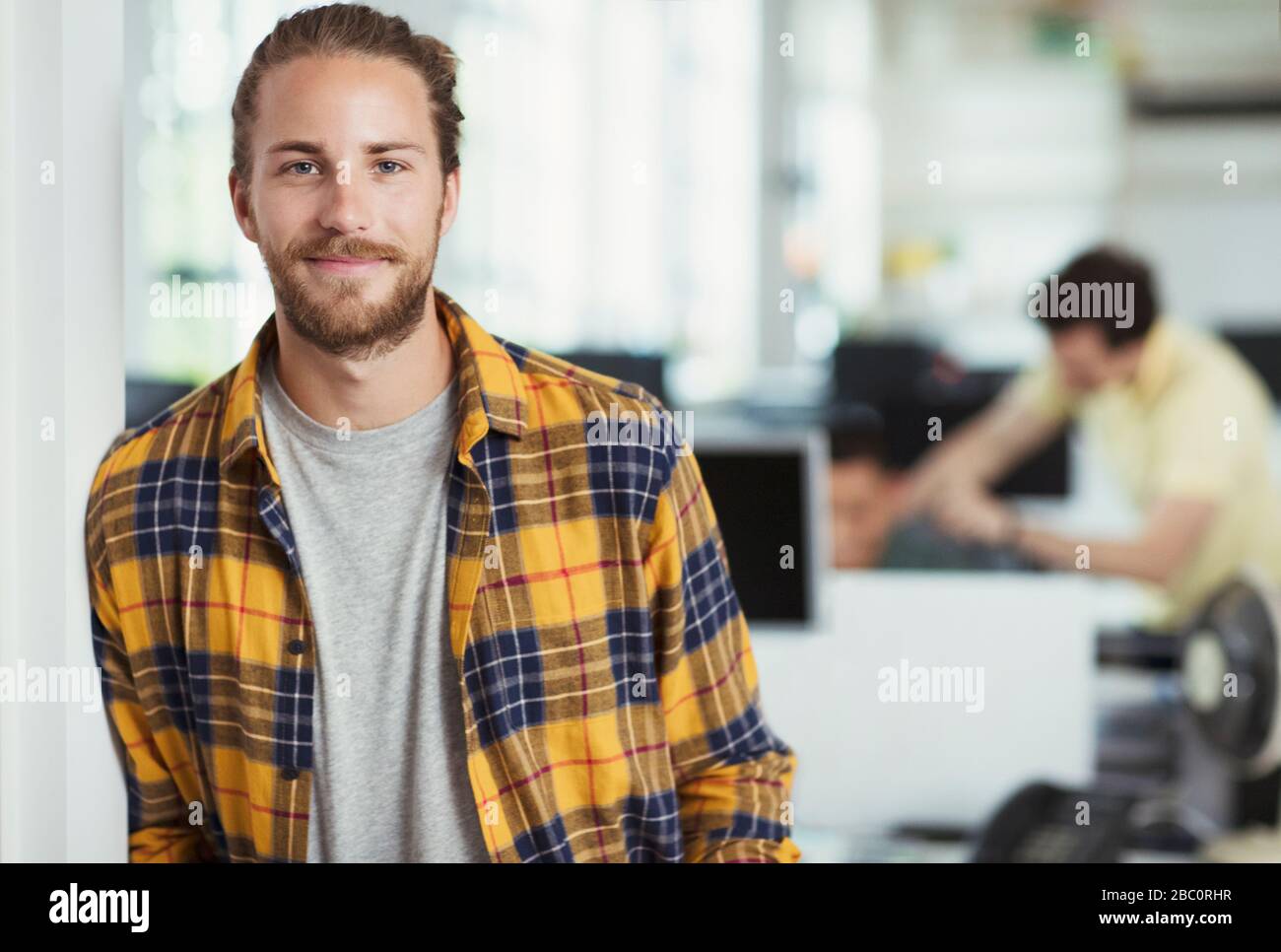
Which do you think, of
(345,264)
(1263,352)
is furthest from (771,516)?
(1263,352)

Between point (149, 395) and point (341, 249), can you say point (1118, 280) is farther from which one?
point (341, 249)

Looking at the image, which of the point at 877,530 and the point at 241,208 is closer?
the point at 241,208

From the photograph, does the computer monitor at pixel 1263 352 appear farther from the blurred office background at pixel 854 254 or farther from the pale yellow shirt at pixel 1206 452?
the pale yellow shirt at pixel 1206 452

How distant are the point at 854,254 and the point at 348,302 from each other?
22.3 ft

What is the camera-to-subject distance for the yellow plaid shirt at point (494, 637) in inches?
39.0

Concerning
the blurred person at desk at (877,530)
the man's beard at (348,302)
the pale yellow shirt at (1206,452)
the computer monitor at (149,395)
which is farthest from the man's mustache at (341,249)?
the pale yellow shirt at (1206,452)

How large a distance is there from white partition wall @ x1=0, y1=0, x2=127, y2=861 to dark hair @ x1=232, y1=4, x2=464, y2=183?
10cm

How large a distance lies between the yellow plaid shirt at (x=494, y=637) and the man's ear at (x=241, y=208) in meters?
0.09

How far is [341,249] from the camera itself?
98 centimetres

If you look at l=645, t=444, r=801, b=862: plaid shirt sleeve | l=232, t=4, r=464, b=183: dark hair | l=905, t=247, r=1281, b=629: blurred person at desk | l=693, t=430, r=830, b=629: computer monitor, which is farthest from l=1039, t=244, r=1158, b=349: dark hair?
l=232, t=4, r=464, b=183: dark hair

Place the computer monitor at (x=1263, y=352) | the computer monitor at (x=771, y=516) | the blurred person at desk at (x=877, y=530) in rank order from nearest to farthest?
the computer monitor at (x=771, y=516) < the blurred person at desk at (x=877, y=530) < the computer monitor at (x=1263, y=352)

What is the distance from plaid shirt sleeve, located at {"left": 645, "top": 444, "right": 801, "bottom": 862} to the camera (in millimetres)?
1075

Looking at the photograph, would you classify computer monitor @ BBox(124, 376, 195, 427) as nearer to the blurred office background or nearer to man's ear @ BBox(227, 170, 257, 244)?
the blurred office background

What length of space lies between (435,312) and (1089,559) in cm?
233
